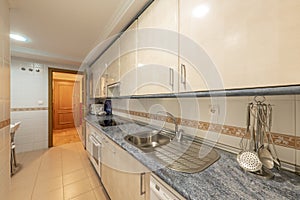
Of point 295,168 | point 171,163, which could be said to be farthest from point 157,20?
point 295,168

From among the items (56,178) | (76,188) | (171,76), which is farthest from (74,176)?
(171,76)

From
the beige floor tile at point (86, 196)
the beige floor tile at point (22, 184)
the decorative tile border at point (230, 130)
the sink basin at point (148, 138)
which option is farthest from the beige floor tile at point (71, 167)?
the decorative tile border at point (230, 130)

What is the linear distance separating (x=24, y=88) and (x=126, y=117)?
2659 millimetres

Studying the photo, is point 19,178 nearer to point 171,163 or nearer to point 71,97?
point 171,163

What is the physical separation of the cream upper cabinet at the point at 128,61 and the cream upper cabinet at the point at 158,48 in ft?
0.30

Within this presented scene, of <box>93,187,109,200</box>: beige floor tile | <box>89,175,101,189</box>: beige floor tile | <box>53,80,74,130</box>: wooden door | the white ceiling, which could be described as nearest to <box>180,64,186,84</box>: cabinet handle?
the white ceiling

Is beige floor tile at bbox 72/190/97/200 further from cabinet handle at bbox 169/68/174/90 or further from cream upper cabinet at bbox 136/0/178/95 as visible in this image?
cabinet handle at bbox 169/68/174/90

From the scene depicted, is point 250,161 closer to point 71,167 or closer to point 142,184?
point 142,184

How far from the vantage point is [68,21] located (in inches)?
66.4

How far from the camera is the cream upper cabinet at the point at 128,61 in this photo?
1.50 m

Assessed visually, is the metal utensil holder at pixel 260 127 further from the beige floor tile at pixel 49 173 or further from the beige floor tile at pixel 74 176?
the beige floor tile at pixel 49 173

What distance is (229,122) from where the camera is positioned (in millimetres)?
921

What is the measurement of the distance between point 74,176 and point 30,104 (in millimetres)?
2262

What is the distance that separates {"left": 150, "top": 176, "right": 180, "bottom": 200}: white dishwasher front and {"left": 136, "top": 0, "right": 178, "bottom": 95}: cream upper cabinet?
1.89ft
